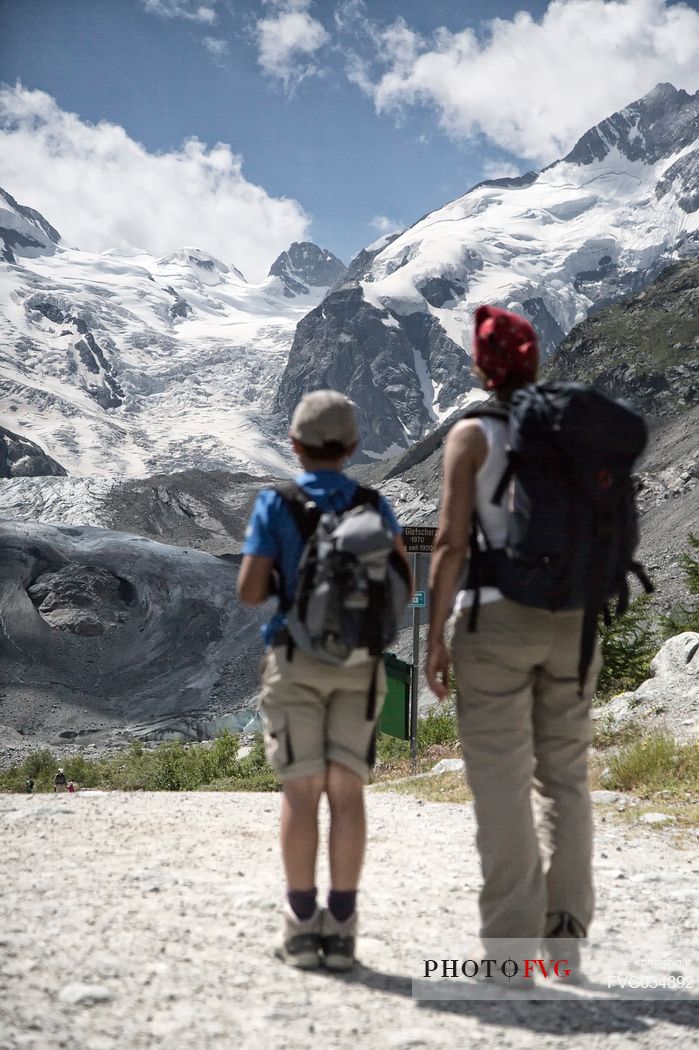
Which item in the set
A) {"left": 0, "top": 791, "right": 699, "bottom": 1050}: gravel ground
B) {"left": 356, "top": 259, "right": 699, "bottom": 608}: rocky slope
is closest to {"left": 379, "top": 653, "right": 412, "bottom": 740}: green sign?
{"left": 0, "top": 791, "right": 699, "bottom": 1050}: gravel ground

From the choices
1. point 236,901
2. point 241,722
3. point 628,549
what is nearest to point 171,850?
point 236,901

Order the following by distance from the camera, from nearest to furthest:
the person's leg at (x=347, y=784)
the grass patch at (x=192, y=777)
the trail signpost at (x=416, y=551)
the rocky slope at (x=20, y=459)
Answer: the person's leg at (x=347, y=784), the trail signpost at (x=416, y=551), the grass patch at (x=192, y=777), the rocky slope at (x=20, y=459)

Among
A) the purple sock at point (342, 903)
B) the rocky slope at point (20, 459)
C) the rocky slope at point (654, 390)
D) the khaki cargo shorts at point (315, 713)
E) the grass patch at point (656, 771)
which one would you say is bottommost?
the purple sock at point (342, 903)

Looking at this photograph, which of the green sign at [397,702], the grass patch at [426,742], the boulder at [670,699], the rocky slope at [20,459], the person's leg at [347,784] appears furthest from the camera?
the rocky slope at [20,459]

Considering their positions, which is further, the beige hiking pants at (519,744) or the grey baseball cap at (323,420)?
the grey baseball cap at (323,420)

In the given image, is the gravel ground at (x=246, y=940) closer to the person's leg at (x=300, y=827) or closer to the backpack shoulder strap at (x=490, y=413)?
the person's leg at (x=300, y=827)

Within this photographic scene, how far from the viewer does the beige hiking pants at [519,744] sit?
269 cm

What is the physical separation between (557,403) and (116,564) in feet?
176

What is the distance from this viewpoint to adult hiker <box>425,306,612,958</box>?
2.69m

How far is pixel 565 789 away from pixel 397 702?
22.7 feet

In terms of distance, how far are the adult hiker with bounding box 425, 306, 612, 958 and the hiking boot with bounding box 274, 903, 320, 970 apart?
520 millimetres

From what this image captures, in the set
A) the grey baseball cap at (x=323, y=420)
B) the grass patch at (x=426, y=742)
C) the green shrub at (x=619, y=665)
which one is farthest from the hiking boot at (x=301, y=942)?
the green shrub at (x=619, y=665)

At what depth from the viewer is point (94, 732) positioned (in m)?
34.0
